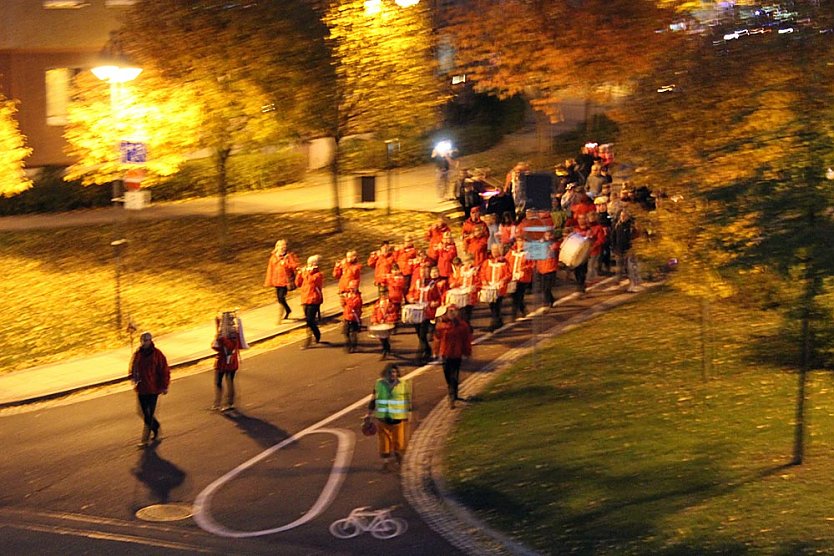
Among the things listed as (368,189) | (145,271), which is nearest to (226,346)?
(145,271)

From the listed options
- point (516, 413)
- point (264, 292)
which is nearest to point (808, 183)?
point (516, 413)

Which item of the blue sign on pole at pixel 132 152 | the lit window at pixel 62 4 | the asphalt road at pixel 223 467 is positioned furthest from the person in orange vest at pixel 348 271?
the lit window at pixel 62 4

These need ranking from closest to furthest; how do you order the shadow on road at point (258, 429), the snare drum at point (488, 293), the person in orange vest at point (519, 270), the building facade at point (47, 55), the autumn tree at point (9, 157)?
the shadow on road at point (258, 429) < the snare drum at point (488, 293) < the person in orange vest at point (519, 270) < the autumn tree at point (9, 157) < the building facade at point (47, 55)

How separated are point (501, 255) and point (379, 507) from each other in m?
8.42

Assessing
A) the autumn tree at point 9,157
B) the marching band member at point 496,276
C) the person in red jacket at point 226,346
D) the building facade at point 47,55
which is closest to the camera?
the person in red jacket at point 226,346

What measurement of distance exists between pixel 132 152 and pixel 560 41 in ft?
41.4

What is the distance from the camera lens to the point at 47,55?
3647 centimetres

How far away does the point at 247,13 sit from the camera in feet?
88.4

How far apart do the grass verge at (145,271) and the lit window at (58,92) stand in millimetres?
7839

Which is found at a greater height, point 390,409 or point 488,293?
point 488,293

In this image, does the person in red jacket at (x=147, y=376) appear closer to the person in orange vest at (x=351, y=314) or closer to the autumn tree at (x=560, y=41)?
the person in orange vest at (x=351, y=314)

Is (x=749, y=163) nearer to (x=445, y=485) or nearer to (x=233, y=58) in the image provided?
(x=445, y=485)

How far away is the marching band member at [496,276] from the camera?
70.9 ft

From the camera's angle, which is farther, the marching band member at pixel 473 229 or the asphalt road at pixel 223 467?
the marching band member at pixel 473 229
